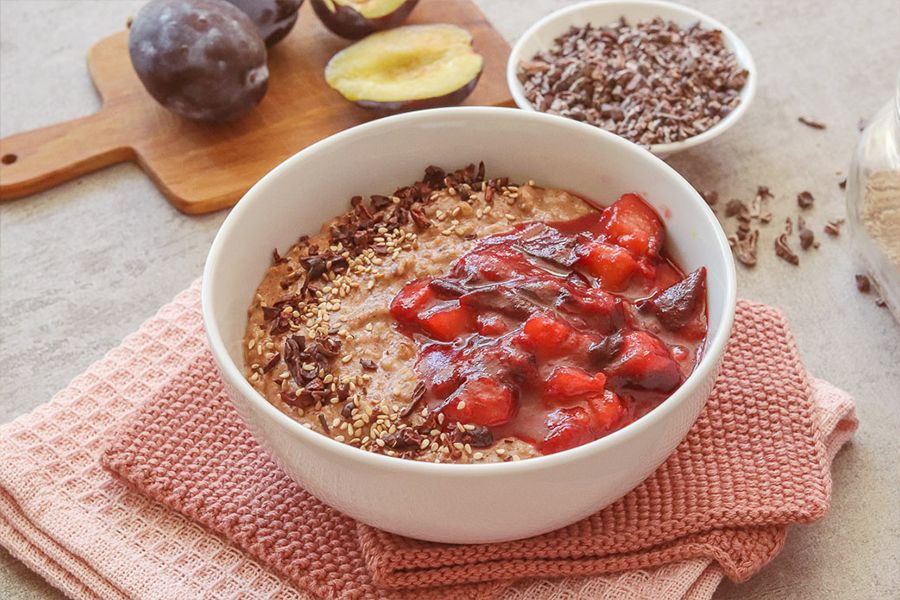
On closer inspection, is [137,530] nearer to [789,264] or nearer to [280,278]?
[280,278]

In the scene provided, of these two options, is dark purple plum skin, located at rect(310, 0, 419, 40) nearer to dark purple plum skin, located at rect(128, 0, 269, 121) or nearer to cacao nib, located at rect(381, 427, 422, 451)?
dark purple plum skin, located at rect(128, 0, 269, 121)

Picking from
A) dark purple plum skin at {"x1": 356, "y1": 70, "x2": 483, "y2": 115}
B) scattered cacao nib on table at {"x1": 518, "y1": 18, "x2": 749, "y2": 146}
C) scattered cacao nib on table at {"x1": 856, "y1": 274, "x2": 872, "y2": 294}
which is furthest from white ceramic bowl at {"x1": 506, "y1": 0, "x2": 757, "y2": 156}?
scattered cacao nib on table at {"x1": 856, "y1": 274, "x2": 872, "y2": 294}

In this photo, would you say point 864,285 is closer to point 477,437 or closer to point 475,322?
point 475,322

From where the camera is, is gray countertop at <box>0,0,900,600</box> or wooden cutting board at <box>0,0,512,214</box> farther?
wooden cutting board at <box>0,0,512,214</box>

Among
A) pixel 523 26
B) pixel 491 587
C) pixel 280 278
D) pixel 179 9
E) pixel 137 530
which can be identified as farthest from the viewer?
pixel 523 26

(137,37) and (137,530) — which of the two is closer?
(137,530)

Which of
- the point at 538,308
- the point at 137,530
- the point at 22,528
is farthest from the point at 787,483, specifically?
the point at 22,528
